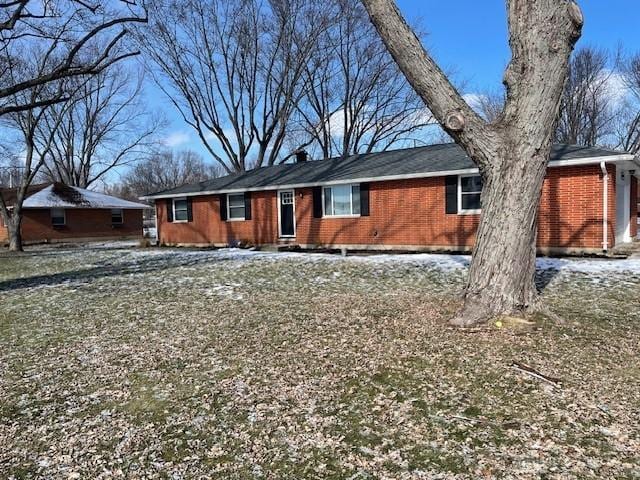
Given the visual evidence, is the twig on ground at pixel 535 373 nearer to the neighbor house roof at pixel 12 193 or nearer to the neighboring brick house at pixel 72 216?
the neighboring brick house at pixel 72 216

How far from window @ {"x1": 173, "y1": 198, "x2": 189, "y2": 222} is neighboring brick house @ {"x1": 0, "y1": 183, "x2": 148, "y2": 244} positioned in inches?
424

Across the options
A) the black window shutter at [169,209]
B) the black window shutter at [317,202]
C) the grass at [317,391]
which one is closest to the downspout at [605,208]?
the grass at [317,391]

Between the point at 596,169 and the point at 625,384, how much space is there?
924cm

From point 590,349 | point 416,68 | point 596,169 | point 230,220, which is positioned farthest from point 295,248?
point 590,349

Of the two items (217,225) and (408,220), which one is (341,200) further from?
(217,225)

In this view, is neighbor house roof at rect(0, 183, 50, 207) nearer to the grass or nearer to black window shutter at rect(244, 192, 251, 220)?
black window shutter at rect(244, 192, 251, 220)

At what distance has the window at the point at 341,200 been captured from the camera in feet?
50.4

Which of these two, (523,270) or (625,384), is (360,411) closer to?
(625,384)

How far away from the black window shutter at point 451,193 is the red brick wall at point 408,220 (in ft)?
0.50

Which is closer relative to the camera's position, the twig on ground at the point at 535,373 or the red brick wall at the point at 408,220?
the twig on ground at the point at 535,373

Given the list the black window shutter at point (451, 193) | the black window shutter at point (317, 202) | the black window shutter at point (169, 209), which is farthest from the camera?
the black window shutter at point (169, 209)

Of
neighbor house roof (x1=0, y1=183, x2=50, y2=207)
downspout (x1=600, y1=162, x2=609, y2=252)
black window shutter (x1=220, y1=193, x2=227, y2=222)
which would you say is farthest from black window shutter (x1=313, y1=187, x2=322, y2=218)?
neighbor house roof (x1=0, y1=183, x2=50, y2=207)

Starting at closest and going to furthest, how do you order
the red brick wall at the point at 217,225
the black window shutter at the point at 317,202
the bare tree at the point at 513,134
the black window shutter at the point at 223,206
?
the bare tree at the point at 513,134
the black window shutter at the point at 317,202
the red brick wall at the point at 217,225
the black window shutter at the point at 223,206

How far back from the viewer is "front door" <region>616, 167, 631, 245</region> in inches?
507
